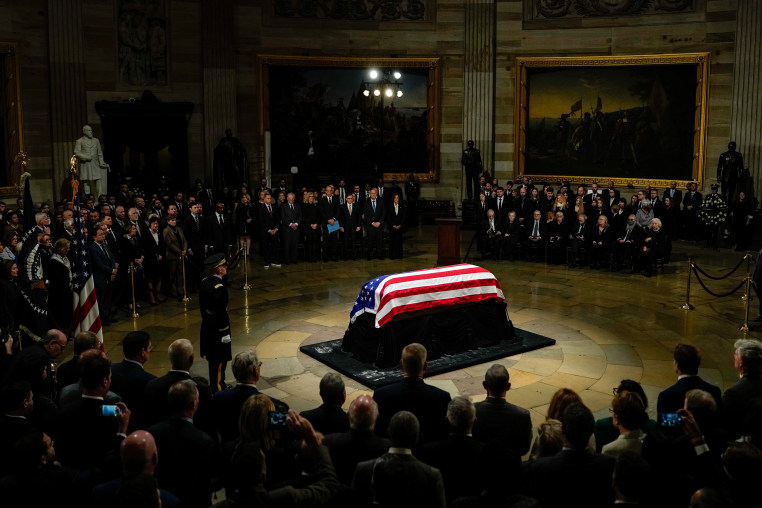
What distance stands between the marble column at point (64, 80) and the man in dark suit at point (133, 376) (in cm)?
1410

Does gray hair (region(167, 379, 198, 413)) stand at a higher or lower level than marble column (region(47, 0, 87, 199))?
lower

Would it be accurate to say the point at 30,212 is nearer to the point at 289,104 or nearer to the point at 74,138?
the point at 74,138

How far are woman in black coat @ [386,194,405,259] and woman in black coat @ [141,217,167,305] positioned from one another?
17.8 feet

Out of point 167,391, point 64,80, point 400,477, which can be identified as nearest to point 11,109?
point 64,80

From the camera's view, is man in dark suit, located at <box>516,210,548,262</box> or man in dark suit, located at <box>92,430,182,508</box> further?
man in dark suit, located at <box>516,210,548,262</box>

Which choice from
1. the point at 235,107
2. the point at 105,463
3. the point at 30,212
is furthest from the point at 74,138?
the point at 105,463

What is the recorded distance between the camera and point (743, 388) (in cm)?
592

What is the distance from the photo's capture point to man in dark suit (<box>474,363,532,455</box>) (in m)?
5.34

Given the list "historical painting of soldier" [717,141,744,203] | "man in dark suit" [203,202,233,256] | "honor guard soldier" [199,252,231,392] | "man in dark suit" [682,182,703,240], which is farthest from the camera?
"man in dark suit" [682,182,703,240]

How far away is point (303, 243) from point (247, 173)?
4.63 m

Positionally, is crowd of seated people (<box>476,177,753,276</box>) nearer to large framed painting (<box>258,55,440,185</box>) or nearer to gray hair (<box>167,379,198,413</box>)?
large framed painting (<box>258,55,440,185</box>)

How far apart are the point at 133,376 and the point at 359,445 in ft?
7.13

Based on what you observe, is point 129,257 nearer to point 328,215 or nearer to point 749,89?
point 328,215

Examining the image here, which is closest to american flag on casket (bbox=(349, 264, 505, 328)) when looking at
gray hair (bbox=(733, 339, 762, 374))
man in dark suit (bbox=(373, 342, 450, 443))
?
man in dark suit (bbox=(373, 342, 450, 443))
